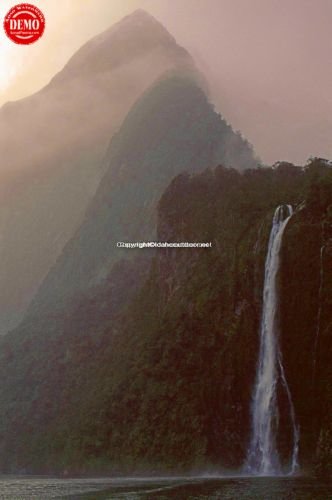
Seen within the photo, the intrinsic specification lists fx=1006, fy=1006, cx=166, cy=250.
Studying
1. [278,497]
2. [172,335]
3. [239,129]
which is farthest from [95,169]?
[278,497]

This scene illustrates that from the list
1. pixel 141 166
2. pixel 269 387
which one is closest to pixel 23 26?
pixel 269 387

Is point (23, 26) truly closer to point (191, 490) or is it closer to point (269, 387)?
point (269, 387)

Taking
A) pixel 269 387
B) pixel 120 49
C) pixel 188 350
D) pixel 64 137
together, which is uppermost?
pixel 120 49

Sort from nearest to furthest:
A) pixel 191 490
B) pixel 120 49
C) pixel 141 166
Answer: pixel 191 490 < pixel 141 166 < pixel 120 49

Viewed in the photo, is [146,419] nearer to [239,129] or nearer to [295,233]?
[295,233]

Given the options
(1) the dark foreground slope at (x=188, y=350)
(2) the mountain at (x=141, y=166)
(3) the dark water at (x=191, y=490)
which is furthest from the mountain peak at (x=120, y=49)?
(3) the dark water at (x=191, y=490)
